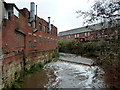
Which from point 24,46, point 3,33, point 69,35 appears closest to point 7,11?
point 3,33

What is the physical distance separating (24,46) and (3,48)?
431 centimetres

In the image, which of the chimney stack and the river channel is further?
the chimney stack

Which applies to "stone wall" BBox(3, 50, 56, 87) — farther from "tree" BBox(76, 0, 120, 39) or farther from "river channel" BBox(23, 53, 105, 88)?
"tree" BBox(76, 0, 120, 39)

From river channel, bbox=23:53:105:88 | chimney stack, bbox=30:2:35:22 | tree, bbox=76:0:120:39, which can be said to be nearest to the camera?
tree, bbox=76:0:120:39

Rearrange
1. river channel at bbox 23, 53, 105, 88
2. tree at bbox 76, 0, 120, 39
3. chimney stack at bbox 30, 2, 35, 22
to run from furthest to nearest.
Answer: chimney stack at bbox 30, 2, 35, 22, river channel at bbox 23, 53, 105, 88, tree at bbox 76, 0, 120, 39

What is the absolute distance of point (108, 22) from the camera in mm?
5508

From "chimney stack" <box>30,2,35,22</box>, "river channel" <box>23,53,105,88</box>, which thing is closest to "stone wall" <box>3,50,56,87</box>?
"river channel" <box>23,53,105,88</box>

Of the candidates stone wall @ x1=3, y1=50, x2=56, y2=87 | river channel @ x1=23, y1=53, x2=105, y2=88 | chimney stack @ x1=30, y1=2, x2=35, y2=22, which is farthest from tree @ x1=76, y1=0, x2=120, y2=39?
chimney stack @ x1=30, y1=2, x2=35, y2=22

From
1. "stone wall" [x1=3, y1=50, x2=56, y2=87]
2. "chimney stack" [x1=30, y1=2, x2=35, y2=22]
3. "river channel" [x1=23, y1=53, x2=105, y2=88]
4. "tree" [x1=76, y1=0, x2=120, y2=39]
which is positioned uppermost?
"chimney stack" [x1=30, y1=2, x2=35, y2=22]

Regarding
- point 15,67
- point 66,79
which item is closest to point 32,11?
point 15,67

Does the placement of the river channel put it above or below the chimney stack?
below

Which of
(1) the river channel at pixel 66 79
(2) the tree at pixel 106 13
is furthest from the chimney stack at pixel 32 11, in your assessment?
(2) the tree at pixel 106 13

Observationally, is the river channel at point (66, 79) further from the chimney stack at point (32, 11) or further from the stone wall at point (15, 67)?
the chimney stack at point (32, 11)

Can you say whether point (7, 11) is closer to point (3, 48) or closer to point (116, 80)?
point (3, 48)
